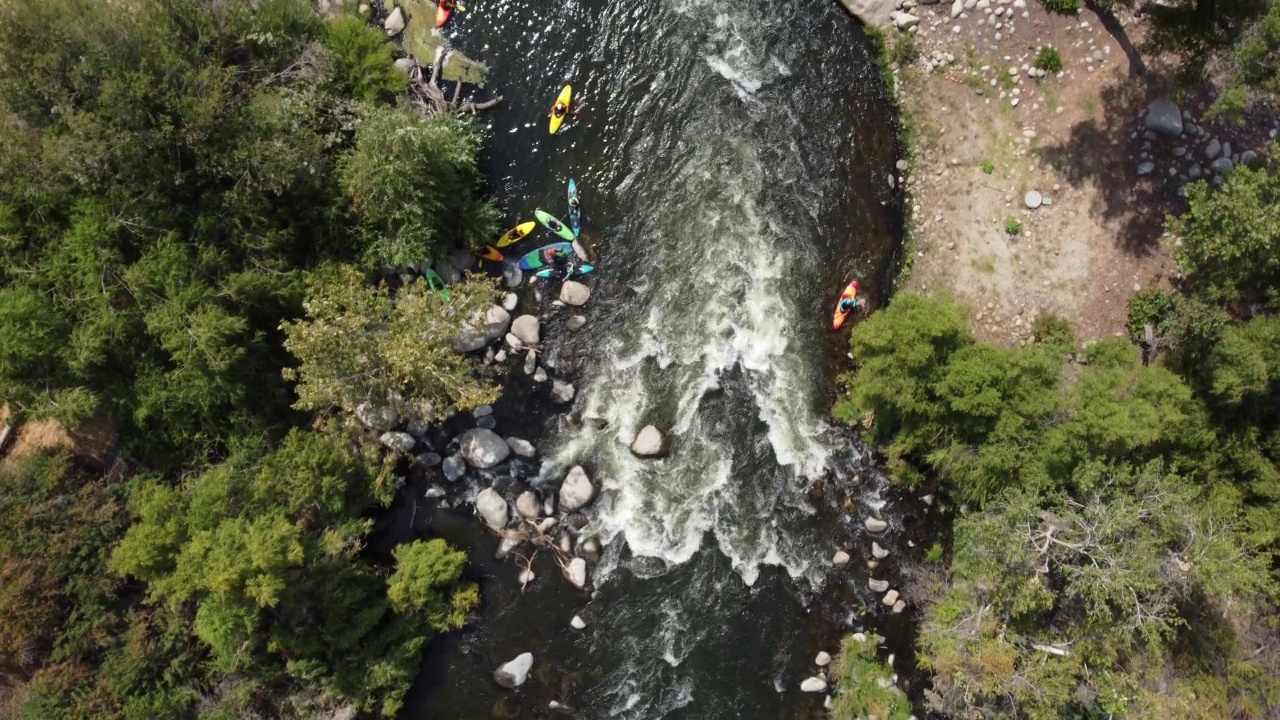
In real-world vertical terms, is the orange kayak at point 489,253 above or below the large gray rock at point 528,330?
above

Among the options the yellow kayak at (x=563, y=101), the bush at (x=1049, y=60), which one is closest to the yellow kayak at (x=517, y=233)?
the yellow kayak at (x=563, y=101)

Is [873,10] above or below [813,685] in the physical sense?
above

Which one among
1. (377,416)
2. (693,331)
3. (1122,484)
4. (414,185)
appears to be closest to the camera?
(1122,484)

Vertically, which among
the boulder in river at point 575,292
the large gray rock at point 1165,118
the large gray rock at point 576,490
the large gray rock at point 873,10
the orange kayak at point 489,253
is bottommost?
the large gray rock at point 576,490

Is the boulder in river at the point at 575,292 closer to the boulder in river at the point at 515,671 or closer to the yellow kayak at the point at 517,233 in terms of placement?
the yellow kayak at the point at 517,233

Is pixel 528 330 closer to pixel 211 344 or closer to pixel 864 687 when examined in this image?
pixel 211 344

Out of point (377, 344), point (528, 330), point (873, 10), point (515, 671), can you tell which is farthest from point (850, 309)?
point (515, 671)

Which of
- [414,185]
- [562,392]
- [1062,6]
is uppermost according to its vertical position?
[1062,6]
